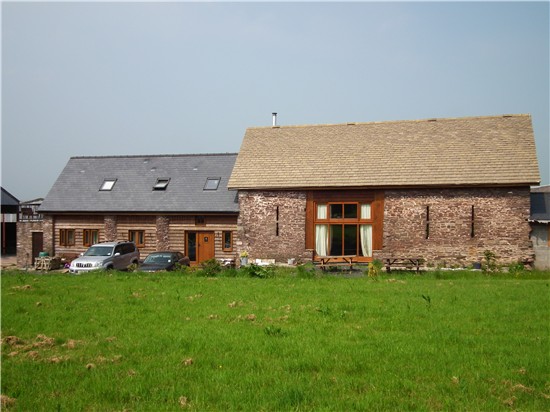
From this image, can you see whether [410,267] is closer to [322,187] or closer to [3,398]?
[322,187]

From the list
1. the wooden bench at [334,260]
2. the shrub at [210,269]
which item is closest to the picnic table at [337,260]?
the wooden bench at [334,260]

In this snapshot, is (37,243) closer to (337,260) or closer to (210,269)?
A: (210,269)

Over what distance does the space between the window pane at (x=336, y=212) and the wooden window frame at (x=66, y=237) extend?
17.6 m

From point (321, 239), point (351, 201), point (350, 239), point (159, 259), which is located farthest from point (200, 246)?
point (351, 201)

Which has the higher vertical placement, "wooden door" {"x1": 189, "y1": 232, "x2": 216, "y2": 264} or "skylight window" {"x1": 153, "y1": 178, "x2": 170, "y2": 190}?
"skylight window" {"x1": 153, "y1": 178, "x2": 170, "y2": 190}

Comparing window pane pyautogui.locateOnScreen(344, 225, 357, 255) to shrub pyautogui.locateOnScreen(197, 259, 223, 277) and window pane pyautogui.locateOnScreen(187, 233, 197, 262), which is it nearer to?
shrub pyautogui.locateOnScreen(197, 259, 223, 277)

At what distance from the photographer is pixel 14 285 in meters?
17.3

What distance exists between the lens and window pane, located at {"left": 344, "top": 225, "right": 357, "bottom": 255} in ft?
94.5

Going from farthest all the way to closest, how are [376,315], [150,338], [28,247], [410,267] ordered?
1. [28,247]
2. [410,267]
3. [376,315]
4. [150,338]

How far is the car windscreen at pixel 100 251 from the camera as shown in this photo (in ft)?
86.1

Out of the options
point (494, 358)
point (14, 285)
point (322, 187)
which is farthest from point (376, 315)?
point (322, 187)

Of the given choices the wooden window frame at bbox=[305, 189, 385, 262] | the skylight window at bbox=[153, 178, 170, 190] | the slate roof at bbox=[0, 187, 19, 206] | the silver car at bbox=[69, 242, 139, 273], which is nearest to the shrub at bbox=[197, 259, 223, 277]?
the silver car at bbox=[69, 242, 139, 273]

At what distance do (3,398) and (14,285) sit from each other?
11.8 meters

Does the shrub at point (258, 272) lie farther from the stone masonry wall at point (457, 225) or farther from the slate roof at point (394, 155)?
the stone masonry wall at point (457, 225)
